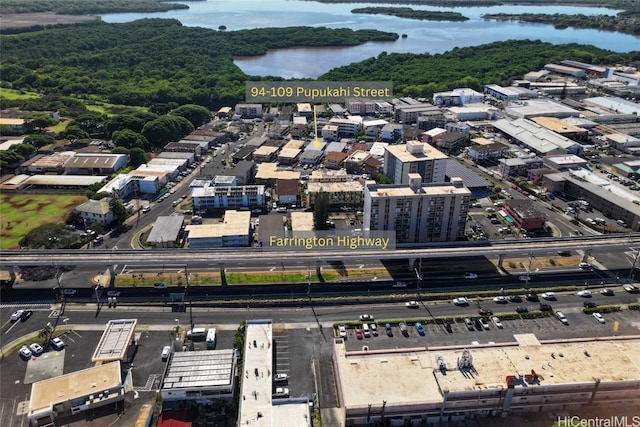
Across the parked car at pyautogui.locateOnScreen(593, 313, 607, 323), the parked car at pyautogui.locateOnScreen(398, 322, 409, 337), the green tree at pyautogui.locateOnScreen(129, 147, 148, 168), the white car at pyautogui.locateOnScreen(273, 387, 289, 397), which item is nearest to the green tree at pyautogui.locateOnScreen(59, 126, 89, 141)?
the green tree at pyautogui.locateOnScreen(129, 147, 148, 168)

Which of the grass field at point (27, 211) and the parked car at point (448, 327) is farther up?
the grass field at point (27, 211)

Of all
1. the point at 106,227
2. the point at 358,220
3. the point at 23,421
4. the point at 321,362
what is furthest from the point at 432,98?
the point at 23,421

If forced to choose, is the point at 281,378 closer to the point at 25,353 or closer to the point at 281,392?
the point at 281,392

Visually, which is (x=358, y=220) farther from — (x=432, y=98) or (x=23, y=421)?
(x=432, y=98)

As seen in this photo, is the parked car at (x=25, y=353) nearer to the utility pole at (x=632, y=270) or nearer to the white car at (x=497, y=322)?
the white car at (x=497, y=322)

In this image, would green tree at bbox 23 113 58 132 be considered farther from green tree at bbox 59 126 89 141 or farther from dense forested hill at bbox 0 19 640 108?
dense forested hill at bbox 0 19 640 108

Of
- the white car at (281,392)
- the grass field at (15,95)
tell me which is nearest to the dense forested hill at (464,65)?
the grass field at (15,95)
